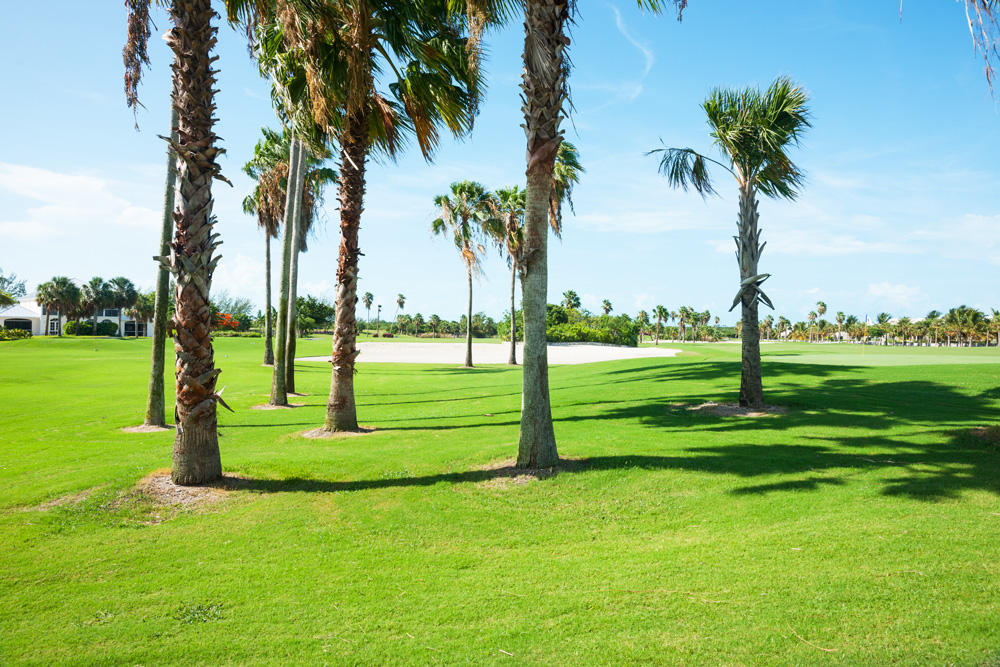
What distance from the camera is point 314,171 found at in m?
22.6

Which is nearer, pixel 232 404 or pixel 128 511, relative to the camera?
pixel 128 511

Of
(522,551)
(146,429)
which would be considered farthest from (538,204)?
(146,429)

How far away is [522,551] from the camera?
5.81 m

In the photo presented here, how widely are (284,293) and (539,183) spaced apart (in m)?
12.0

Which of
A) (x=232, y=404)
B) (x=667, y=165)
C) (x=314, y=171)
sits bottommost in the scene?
(x=232, y=404)

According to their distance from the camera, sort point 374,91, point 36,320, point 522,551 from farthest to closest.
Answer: point 36,320 → point 374,91 → point 522,551

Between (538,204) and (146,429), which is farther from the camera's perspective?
(146,429)

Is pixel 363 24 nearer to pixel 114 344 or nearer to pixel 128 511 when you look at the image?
pixel 128 511

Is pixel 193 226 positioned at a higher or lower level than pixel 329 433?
higher

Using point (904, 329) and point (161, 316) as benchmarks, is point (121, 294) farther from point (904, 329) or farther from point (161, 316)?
point (904, 329)

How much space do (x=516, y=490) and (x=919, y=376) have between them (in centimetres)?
1814

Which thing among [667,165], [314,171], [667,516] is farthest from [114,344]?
[667,516]

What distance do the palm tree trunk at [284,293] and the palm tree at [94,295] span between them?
248 feet

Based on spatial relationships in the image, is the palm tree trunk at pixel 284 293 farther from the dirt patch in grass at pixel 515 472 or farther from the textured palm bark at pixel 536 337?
the textured palm bark at pixel 536 337
